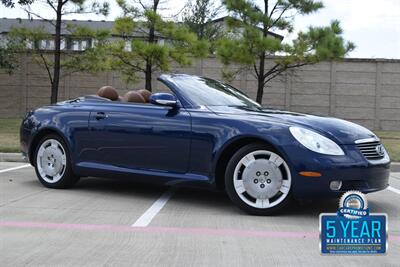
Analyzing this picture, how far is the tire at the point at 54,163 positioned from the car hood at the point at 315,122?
2.13m

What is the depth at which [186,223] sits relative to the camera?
5273 millimetres

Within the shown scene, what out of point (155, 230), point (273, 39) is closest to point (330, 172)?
point (155, 230)

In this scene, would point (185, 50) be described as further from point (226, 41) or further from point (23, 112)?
point (23, 112)

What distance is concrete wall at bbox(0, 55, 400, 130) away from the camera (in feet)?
80.2

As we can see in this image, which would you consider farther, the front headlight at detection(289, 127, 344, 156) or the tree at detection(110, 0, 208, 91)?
the tree at detection(110, 0, 208, 91)

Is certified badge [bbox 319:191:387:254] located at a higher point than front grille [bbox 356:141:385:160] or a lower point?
lower

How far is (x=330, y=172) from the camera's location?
17.2 feet

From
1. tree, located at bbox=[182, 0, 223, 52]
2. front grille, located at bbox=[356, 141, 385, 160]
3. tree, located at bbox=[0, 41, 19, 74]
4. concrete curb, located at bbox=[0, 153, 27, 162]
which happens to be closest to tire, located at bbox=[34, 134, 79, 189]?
front grille, located at bbox=[356, 141, 385, 160]

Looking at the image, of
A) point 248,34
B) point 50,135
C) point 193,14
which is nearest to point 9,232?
point 50,135

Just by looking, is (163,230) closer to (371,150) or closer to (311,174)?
(311,174)

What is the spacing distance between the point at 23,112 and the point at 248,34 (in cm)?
1291

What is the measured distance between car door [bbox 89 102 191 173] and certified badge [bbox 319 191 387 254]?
2.98m

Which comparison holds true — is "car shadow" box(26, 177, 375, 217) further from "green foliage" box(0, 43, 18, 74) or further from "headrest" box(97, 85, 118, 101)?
"green foliage" box(0, 43, 18, 74)

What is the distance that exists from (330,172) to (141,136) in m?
2.21
